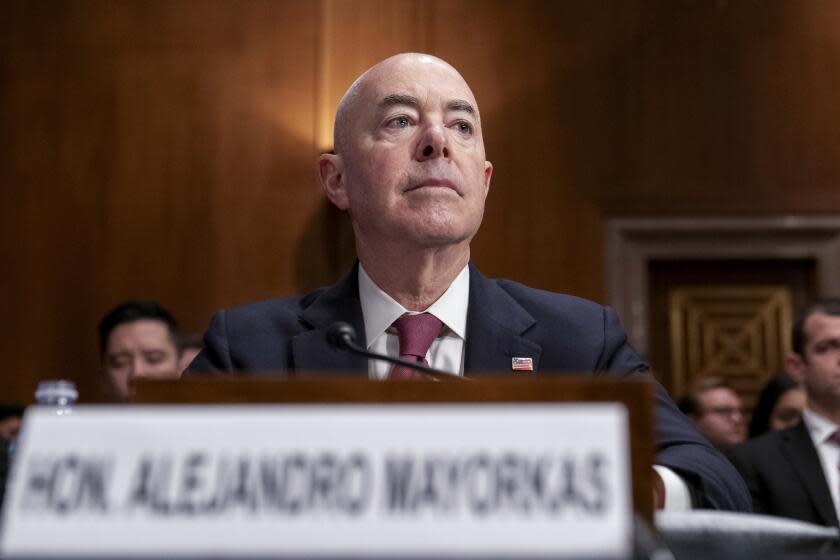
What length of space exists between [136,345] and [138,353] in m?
0.04

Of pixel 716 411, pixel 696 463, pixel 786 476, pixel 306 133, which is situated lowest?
pixel 786 476

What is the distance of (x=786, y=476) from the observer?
4379 mm

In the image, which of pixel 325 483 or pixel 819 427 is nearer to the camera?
pixel 325 483

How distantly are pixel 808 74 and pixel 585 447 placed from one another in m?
5.48

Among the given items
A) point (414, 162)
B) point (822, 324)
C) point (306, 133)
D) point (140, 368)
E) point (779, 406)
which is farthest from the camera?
point (306, 133)

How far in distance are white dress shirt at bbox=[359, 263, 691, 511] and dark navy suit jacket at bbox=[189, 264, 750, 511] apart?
0.07 feet

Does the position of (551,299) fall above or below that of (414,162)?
below

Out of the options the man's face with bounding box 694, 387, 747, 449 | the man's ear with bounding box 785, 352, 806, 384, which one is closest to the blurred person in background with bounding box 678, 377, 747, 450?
the man's face with bounding box 694, 387, 747, 449

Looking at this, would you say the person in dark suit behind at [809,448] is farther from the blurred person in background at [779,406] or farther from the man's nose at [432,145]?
the man's nose at [432,145]

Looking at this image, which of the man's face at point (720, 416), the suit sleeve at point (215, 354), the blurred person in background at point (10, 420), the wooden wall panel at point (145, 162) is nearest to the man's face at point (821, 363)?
the man's face at point (720, 416)

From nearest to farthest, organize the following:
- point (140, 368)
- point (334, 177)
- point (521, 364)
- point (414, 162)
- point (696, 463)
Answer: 1. point (696, 463)
2. point (521, 364)
3. point (414, 162)
4. point (334, 177)
5. point (140, 368)

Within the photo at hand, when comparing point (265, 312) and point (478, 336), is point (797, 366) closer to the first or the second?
point (478, 336)

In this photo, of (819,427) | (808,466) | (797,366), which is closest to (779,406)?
(797,366)

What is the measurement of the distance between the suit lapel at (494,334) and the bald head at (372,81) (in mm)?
389
